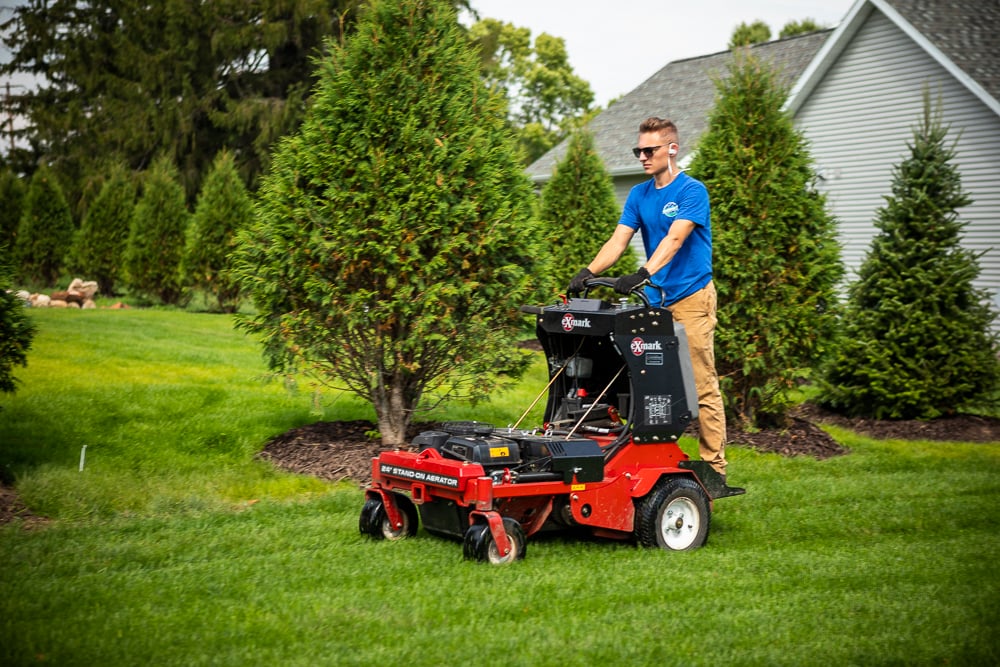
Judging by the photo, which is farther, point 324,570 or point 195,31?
point 195,31

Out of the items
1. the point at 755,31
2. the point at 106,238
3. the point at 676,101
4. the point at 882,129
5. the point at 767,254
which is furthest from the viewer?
the point at 755,31

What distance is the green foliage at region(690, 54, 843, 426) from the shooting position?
954cm

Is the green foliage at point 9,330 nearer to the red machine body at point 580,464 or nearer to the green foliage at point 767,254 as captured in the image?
the red machine body at point 580,464

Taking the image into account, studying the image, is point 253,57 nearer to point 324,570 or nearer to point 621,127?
point 621,127

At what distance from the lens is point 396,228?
7438 millimetres

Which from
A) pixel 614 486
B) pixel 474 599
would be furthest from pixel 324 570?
pixel 614 486

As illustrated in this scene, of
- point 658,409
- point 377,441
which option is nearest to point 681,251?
point 658,409

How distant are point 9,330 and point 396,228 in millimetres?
2727

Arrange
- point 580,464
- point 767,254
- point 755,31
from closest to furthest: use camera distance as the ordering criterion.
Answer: point 580,464 → point 767,254 → point 755,31

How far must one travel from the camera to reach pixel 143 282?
22.1 m

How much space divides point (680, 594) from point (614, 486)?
964mm

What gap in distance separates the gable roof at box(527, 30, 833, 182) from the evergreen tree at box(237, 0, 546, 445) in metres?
14.2

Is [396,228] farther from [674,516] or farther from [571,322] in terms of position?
[674,516]

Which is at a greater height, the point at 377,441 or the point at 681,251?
the point at 681,251
